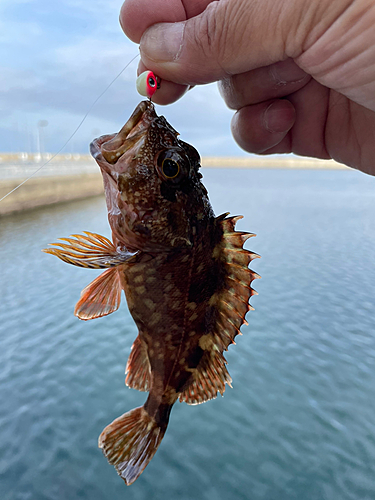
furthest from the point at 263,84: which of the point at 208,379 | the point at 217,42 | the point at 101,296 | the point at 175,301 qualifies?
the point at 208,379

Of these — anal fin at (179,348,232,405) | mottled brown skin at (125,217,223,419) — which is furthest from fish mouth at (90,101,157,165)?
anal fin at (179,348,232,405)

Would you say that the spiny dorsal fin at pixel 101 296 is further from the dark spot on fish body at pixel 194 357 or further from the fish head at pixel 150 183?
the dark spot on fish body at pixel 194 357

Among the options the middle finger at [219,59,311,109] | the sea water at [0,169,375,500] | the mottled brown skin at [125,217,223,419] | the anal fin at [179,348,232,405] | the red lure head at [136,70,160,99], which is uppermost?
the middle finger at [219,59,311,109]

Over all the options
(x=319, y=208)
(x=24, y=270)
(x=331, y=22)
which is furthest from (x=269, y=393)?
(x=319, y=208)

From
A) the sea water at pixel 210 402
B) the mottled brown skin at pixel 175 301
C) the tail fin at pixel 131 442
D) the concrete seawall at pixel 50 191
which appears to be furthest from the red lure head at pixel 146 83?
the concrete seawall at pixel 50 191

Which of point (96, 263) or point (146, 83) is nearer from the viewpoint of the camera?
point (96, 263)

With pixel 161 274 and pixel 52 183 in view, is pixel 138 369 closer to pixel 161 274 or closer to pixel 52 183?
pixel 161 274

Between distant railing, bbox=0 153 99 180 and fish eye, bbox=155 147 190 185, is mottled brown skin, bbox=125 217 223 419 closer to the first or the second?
fish eye, bbox=155 147 190 185
